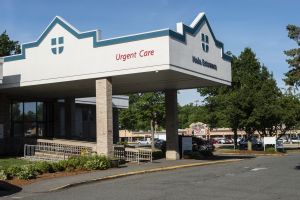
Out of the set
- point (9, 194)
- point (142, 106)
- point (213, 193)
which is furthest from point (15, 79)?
point (142, 106)

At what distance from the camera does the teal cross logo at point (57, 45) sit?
86.7 ft

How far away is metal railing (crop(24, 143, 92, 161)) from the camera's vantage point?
26750 mm

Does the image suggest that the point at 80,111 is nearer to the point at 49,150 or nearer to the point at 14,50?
the point at 49,150

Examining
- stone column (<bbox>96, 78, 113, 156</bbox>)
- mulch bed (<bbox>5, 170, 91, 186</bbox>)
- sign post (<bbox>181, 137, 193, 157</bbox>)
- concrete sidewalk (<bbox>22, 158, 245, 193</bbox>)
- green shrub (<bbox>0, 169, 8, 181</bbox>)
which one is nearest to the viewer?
concrete sidewalk (<bbox>22, 158, 245, 193</bbox>)

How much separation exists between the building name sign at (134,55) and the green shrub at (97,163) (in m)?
5.02

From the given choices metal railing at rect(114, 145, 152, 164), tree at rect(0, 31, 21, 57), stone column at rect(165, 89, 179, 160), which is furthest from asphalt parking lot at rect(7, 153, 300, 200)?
tree at rect(0, 31, 21, 57)

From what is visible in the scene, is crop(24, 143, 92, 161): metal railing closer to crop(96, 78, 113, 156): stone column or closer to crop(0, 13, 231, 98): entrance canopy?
crop(96, 78, 113, 156): stone column

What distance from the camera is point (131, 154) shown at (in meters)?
27.7

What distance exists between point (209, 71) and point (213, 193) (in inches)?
540

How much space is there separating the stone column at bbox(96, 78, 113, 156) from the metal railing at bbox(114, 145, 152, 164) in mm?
1289

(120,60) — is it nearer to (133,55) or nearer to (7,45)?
(133,55)

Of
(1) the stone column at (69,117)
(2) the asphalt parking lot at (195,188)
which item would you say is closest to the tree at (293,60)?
(2) the asphalt parking lot at (195,188)

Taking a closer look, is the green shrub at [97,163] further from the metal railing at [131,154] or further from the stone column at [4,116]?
the stone column at [4,116]

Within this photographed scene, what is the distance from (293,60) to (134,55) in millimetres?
7424
